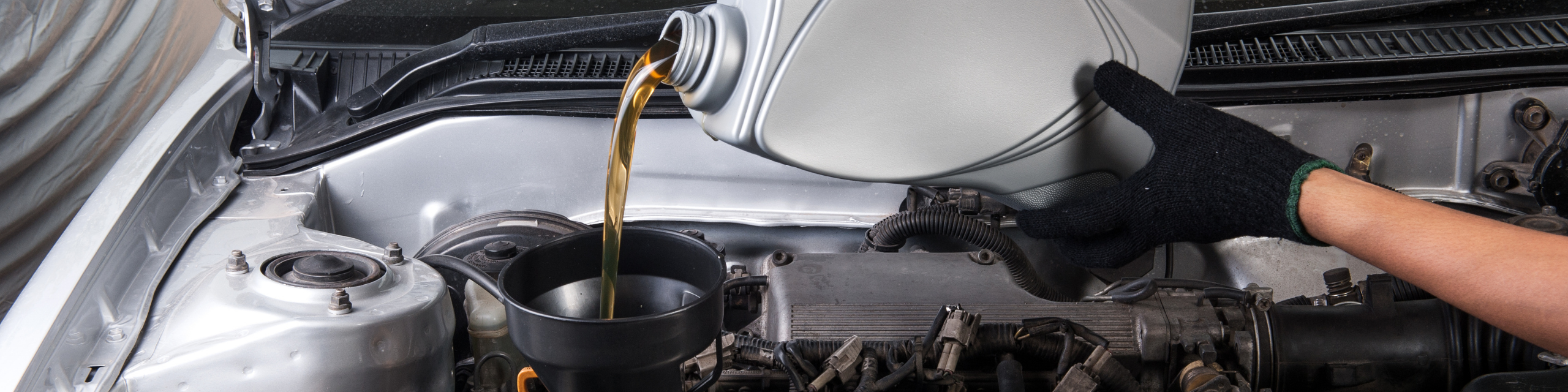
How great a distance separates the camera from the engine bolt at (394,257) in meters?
0.99

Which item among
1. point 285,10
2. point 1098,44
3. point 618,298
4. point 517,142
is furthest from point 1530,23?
point 285,10

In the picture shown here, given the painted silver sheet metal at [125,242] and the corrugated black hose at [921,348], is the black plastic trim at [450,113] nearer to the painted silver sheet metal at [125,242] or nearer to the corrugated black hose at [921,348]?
the painted silver sheet metal at [125,242]

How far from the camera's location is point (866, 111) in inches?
33.7

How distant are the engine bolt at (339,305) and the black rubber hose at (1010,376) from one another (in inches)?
26.2

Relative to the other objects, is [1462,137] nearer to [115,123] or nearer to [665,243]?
[665,243]

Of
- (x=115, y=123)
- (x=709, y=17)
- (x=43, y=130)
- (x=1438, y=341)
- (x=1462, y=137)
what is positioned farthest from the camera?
(x=115, y=123)

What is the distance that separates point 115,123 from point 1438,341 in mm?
2549

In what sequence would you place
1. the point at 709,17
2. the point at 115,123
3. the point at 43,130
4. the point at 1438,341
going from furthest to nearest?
1. the point at 115,123
2. the point at 43,130
3. the point at 1438,341
4. the point at 709,17

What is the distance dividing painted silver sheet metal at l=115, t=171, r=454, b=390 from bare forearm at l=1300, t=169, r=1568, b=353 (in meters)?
0.87

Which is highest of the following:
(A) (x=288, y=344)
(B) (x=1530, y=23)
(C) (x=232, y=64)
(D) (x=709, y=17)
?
(B) (x=1530, y=23)

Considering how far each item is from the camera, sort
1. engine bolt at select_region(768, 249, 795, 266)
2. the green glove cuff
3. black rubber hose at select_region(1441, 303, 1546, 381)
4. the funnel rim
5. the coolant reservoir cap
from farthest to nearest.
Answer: engine bolt at select_region(768, 249, 795, 266)
black rubber hose at select_region(1441, 303, 1546, 381)
the coolant reservoir cap
the green glove cuff
the funnel rim

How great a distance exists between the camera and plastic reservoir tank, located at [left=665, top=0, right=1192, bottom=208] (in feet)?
2.64

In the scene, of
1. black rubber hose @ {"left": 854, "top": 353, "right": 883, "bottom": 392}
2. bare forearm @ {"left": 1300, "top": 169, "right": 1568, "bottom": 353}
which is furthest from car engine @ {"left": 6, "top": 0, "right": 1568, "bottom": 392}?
bare forearm @ {"left": 1300, "top": 169, "right": 1568, "bottom": 353}

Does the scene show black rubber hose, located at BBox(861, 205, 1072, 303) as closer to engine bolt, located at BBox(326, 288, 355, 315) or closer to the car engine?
the car engine
